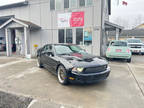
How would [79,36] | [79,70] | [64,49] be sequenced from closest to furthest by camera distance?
[79,70] < [64,49] < [79,36]

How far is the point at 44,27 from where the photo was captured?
1123cm

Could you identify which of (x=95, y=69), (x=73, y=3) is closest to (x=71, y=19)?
(x=73, y=3)

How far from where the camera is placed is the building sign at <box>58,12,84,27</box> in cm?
973

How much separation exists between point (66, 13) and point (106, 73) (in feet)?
26.1

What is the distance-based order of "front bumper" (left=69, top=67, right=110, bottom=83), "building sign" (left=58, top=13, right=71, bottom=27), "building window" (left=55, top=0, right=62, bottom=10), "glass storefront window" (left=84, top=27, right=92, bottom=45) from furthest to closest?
"building window" (left=55, top=0, right=62, bottom=10)
"building sign" (left=58, top=13, right=71, bottom=27)
"glass storefront window" (left=84, top=27, right=92, bottom=45)
"front bumper" (left=69, top=67, right=110, bottom=83)

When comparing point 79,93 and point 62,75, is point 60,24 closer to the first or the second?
point 62,75

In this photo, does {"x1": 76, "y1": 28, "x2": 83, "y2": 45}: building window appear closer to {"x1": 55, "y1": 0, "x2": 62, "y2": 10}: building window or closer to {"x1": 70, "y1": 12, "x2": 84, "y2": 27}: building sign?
{"x1": 70, "y1": 12, "x2": 84, "y2": 27}: building sign

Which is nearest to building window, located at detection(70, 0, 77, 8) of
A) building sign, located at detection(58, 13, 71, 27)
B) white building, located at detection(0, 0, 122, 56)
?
white building, located at detection(0, 0, 122, 56)

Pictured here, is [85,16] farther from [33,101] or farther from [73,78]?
[33,101]

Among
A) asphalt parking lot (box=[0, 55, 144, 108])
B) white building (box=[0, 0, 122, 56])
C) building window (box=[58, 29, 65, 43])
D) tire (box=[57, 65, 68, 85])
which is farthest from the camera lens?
building window (box=[58, 29, 65, 43])

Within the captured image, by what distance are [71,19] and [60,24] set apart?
1.20 meters

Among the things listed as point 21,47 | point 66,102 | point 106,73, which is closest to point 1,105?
point 66,102

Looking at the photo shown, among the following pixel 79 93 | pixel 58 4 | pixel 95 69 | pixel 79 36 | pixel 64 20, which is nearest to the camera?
pixel 79 93

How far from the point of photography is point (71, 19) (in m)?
10.1
